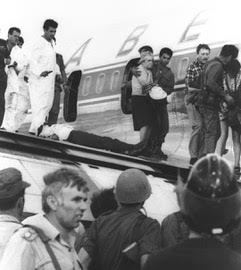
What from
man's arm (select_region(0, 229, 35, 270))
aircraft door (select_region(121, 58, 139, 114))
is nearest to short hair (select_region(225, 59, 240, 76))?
aircraft door (select_region(121, 58, 139, 114))

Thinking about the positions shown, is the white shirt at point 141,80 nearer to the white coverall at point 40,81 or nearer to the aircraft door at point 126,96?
the aircraft door at point 126,96

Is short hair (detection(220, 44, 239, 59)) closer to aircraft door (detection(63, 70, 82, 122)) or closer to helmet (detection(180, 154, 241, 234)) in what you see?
aircraft door (detection(63, 70, 82, 122))

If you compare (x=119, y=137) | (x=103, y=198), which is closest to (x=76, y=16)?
(x=119, y=137)

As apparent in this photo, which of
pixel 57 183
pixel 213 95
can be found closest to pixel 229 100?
pixel 213 95

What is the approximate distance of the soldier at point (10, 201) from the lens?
3.57m

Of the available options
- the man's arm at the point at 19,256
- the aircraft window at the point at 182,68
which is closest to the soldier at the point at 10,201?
the man's arm at the point at 19,256

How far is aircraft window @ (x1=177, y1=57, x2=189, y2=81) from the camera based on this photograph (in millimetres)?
9656

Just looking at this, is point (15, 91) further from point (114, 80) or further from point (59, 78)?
point (114, 80)

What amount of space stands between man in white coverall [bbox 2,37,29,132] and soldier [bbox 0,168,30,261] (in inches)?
227

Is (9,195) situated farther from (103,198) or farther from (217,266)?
(217,266)

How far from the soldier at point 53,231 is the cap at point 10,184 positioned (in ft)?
2.10

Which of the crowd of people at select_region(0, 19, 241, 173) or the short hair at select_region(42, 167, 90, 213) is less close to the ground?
the short hair at select_region(42, 167, 90, 213)

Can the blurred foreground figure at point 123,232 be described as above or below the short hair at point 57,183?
below

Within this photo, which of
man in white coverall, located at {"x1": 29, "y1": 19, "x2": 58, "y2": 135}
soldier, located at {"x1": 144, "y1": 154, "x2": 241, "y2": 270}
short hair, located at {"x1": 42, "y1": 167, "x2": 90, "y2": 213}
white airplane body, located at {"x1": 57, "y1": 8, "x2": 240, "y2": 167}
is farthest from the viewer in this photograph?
white airplane body, located at {"x1": 57, "y1": 8, "x2": 240, "y2": 167}
